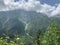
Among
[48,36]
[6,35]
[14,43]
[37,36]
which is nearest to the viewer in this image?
[14,43]

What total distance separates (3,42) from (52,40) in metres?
28.8

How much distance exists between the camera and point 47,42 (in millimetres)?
40469

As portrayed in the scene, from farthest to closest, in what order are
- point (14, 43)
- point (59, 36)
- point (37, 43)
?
point (37, 43)
point (59, 36)
point (14, 43)

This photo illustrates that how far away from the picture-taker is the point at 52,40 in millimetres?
37781

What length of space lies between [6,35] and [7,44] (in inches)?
25.6

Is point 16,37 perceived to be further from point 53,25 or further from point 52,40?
point 53,25

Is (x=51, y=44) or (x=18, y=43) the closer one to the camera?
(x=18, y=43)

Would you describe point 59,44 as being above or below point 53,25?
below

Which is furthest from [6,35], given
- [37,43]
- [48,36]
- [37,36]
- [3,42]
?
[37,36]

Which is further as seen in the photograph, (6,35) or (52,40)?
(52,40)

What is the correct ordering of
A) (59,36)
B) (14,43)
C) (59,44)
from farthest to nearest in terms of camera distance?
(59,36) < (59,44) < (14,43)

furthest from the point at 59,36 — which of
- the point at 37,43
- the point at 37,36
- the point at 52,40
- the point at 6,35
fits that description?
the point at 37,36

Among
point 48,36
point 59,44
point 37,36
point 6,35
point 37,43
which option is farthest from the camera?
point 37,36

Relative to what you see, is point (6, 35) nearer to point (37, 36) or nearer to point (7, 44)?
point (7, 44)
